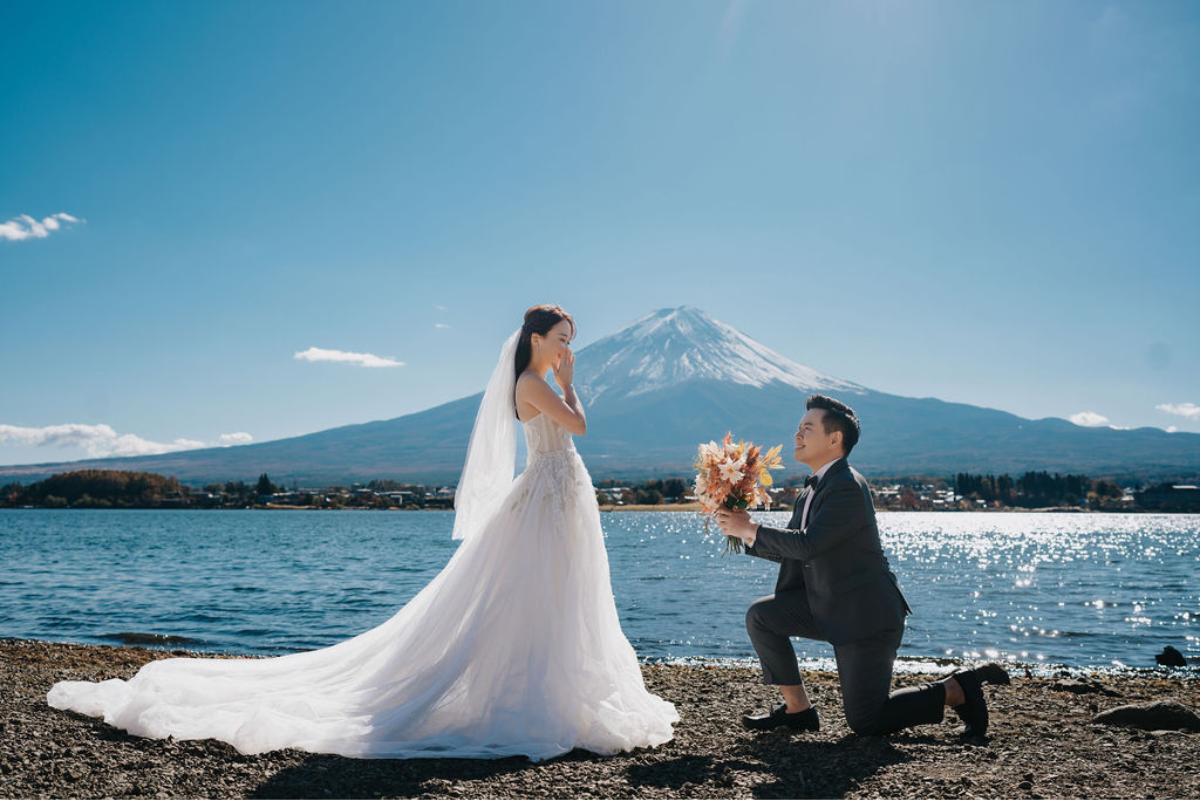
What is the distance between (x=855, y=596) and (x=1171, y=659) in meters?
11.1

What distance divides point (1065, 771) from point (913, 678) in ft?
17.7

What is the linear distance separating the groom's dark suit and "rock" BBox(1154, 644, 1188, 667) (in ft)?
33.9

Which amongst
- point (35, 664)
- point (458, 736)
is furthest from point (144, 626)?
point (458, 736)

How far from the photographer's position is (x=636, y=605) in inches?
802

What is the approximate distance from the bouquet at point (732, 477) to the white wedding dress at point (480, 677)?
0.90 metres

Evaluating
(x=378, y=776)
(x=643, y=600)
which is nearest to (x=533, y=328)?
(x=378, y=776)

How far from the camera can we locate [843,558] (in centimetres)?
544

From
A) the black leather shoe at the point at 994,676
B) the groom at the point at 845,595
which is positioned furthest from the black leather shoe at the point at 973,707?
the black leather shoe at the point at 994,676

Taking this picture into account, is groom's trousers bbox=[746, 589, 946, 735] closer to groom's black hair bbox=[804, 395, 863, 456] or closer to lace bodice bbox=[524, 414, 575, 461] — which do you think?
groom's black hair bbox=[804, 395, 863, 456]

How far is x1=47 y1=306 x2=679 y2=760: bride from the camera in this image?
5.27m

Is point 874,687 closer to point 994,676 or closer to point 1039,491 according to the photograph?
point 994,676

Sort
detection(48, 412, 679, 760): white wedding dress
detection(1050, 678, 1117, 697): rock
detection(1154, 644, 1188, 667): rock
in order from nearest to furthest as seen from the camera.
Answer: detection(48, 412, 679, 760): white wedding dress
detection(1050, 678, 1117, 697): rock
detection(1154, 644, 1188, 667): rock

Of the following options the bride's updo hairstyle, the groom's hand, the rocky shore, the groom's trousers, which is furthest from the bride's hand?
the rocky shore

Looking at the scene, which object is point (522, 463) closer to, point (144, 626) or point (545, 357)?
point (545, 357)
